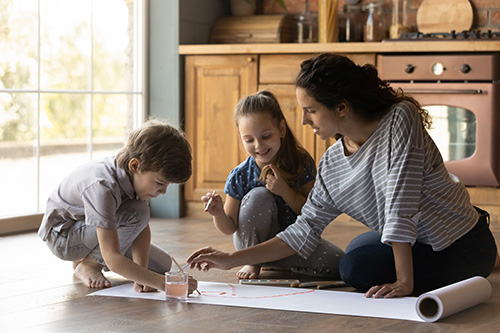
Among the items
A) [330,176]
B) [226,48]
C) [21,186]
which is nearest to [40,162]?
[21,186]

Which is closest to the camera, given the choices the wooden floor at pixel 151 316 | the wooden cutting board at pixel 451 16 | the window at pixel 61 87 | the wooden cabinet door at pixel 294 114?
the wooden floor at pixel 151 316

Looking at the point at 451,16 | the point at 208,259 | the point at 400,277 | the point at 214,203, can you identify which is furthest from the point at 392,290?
the point at 451,16

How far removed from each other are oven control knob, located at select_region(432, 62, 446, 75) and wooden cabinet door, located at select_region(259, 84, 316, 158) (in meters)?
0.65

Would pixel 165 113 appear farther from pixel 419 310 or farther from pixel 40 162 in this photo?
pixel 419 310

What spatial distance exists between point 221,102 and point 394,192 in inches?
83.2

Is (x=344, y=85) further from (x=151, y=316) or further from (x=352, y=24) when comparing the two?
(x=352, y=24)

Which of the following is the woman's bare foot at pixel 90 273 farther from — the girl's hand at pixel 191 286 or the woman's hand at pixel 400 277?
the woman's hand at pixel 400 277

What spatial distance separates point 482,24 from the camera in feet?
13.6

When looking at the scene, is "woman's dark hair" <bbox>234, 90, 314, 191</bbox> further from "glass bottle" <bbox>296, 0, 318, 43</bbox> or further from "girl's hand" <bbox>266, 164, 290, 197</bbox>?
"glass bottle" <bbox>296, 0, 318, 43</bbox>

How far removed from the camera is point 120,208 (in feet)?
7.50

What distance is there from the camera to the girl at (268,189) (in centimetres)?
245

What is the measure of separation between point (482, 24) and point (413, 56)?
2.17ft

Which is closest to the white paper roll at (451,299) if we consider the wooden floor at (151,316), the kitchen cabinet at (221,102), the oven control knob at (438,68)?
the wooden floor at (151,316)

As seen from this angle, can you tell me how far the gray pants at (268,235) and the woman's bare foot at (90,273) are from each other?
0.45 m
